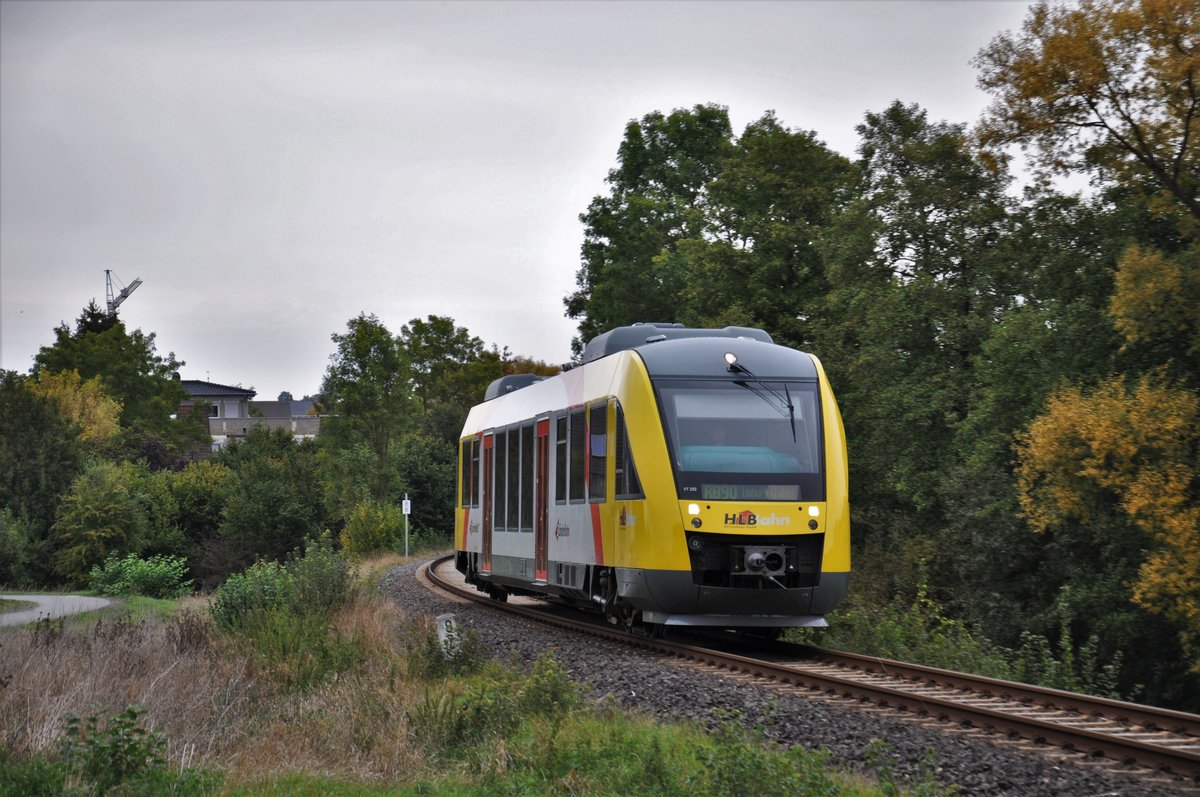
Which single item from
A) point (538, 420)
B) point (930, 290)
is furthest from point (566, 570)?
point (930, 290)

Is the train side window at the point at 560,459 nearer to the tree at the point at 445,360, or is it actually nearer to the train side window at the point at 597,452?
the train side window at the point at 597,452

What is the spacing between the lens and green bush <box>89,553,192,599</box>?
38.1m

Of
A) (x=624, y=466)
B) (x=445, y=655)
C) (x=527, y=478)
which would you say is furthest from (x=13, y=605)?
(x=624, y=466)

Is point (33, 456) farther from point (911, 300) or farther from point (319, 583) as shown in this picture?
point (319, 583)

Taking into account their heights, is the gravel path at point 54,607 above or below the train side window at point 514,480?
below

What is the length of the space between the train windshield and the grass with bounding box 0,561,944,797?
9.81 feet

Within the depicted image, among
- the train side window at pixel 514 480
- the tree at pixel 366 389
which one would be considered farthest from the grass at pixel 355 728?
the tree at pixel 366 389

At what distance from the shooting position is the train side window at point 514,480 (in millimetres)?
21094

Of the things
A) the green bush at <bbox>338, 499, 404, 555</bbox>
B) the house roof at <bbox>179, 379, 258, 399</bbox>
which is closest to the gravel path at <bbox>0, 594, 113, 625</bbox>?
the green bush at <bbox>338, 499, 404, 555</bbox>

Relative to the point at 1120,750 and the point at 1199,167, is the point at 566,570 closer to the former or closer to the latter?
the point at 1120,750

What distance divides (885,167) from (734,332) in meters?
19.9

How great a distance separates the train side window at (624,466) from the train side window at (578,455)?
141cm

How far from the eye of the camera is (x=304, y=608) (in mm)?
17234

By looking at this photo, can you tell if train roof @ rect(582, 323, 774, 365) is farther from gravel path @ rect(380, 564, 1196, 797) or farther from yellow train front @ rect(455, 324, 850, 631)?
gravel path @ rect(380, 564, 1196, 797)
